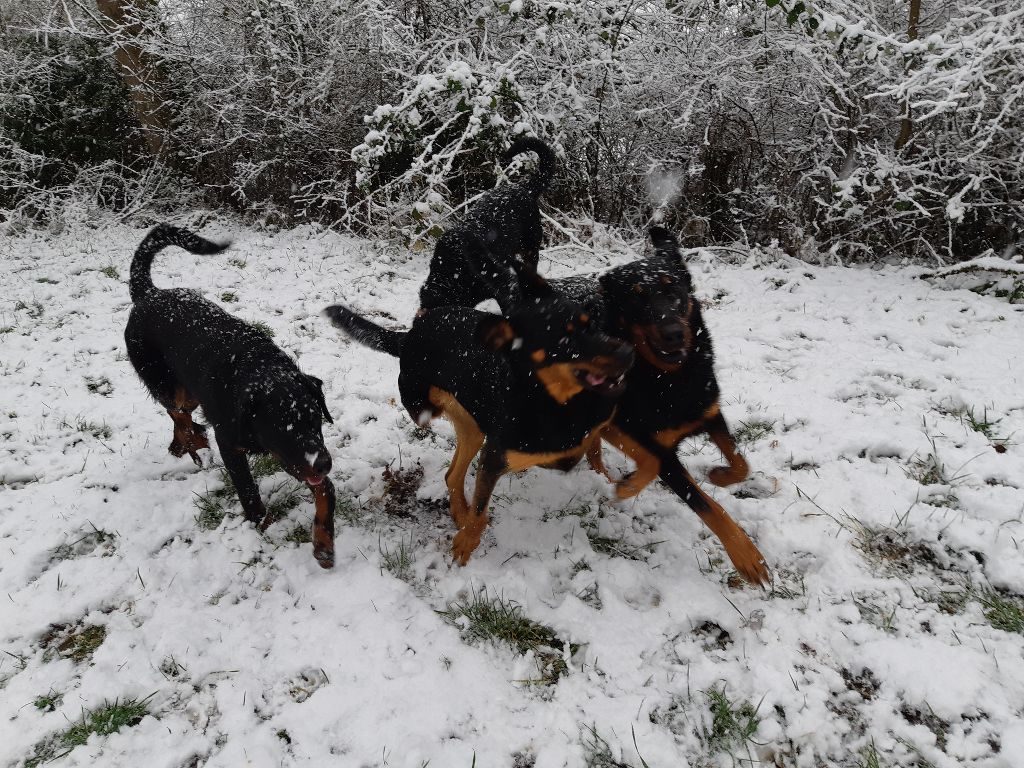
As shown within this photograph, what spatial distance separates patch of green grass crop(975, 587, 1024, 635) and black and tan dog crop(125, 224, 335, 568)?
101 inches

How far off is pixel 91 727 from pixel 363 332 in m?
2.01

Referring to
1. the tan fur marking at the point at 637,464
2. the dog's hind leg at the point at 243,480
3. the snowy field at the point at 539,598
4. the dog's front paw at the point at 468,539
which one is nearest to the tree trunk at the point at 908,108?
the snowy field at the point at 539,598

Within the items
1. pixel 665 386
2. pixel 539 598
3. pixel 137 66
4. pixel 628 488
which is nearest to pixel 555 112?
pixel 665 386

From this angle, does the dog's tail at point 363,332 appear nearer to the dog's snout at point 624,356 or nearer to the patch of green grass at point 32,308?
the dog's snout at point 624,356

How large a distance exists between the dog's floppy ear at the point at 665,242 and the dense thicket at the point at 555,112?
2619mm

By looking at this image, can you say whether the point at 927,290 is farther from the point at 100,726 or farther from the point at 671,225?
the point at 100,726

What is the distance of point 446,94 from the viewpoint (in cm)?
634

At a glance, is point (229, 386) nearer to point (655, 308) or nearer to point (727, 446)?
point (655, 308)

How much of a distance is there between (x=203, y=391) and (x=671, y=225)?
225 inches

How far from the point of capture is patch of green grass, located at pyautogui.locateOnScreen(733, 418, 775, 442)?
3.31 meters

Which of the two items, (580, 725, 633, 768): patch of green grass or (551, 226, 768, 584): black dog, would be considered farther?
(551, 226, 768, 584): black dog

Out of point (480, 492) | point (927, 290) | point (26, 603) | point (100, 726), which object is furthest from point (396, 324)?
point (927, 290)

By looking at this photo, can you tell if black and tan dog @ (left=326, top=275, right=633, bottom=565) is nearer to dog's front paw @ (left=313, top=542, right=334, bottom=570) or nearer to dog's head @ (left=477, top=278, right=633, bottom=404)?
dog's head @ (left=477, top=278, right=633, bottom=404)

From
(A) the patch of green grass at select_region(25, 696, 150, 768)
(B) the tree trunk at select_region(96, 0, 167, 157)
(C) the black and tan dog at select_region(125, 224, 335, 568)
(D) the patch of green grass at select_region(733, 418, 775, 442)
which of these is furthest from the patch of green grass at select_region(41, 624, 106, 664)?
(B) the tree trunk at select_region(96, 0, 167, 157)
